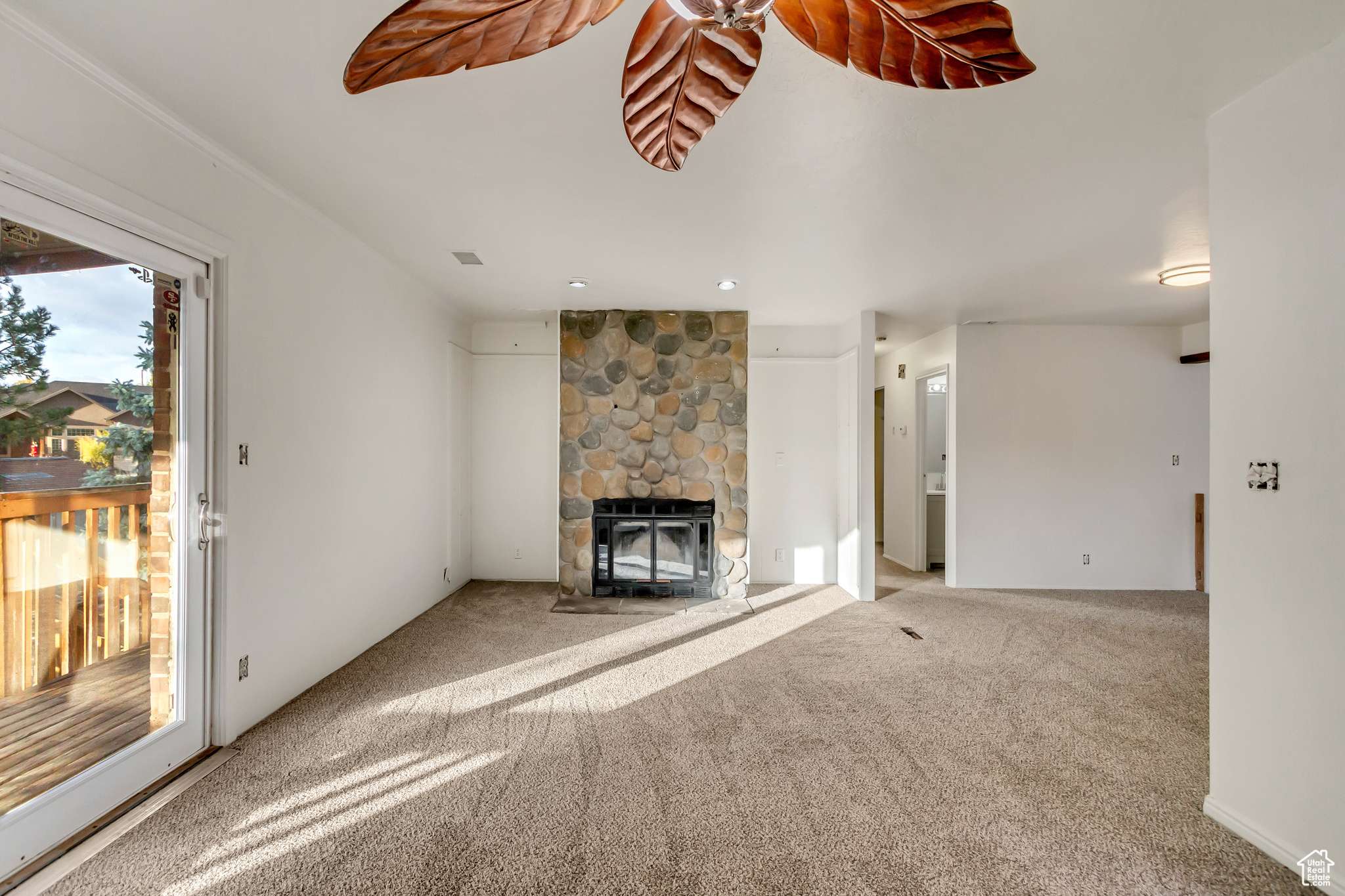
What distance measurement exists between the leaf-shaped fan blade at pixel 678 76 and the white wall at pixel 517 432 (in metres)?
3.84

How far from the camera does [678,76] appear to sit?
1.32 m

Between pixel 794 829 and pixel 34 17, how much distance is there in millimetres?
3234

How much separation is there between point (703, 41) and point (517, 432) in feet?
14.2

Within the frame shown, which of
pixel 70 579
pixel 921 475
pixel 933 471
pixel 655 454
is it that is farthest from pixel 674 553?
pixel 933 471

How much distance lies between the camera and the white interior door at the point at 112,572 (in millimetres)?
1648

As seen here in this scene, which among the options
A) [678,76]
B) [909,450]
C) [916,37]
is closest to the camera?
[916,37]

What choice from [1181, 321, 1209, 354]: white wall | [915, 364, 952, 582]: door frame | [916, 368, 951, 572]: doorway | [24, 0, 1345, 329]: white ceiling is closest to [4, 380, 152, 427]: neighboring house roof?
[24, 0, 1345, 329]: white ceiling

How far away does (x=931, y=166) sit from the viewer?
2.29 metres

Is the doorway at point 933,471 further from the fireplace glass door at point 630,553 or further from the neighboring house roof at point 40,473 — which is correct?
the neighboring house roof at point 40,473

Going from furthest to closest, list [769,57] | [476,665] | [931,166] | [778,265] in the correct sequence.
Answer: [778,265] < [476,665] < [931,166] < [769,57]

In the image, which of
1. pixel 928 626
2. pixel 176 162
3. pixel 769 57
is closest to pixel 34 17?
pixel 176 162

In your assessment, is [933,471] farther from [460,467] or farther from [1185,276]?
[460,467]

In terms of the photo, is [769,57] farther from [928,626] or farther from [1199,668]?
[1199,668]
